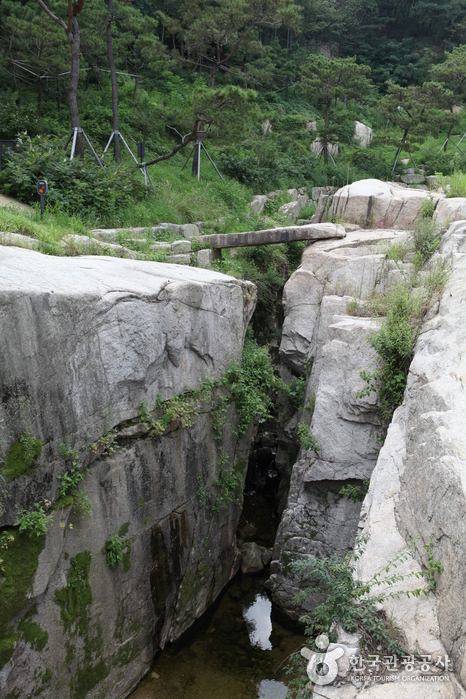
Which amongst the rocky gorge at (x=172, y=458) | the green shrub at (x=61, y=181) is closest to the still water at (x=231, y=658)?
the rocky gorge at (x=172, y=458)

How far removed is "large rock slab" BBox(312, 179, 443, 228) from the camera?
1205cm

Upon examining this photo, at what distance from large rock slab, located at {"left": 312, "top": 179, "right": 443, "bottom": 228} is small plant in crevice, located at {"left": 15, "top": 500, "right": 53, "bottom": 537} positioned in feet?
32.0

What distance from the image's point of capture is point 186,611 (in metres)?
7.91

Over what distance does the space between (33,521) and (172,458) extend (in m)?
2.32

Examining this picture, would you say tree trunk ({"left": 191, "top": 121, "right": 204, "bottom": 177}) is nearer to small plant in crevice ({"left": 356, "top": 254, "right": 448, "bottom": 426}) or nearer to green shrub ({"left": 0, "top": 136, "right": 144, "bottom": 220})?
green shrub ({"left": 0, "top": 136, "right": 144, "bottom": 220})

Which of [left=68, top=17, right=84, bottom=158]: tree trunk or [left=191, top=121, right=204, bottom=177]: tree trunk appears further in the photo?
[left=191, top=121, right=204, bottom=177]: tree trunk

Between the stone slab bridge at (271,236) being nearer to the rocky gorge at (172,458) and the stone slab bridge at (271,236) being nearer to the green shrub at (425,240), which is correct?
the rocky gorge at (172,458)

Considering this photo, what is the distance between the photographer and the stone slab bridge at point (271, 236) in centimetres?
1112

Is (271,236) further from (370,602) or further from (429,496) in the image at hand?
(370,602)

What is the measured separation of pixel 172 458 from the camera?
23.8 feet

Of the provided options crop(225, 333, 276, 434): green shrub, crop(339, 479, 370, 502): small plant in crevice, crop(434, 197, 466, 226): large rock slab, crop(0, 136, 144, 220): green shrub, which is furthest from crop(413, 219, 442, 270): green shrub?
crop(0, 136, 144, 220): green shrub

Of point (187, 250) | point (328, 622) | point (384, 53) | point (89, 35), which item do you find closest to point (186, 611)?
point (328, 622)

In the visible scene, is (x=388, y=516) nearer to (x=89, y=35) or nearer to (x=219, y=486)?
(x=219, y=486)

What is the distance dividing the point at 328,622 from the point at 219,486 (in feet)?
13.3
